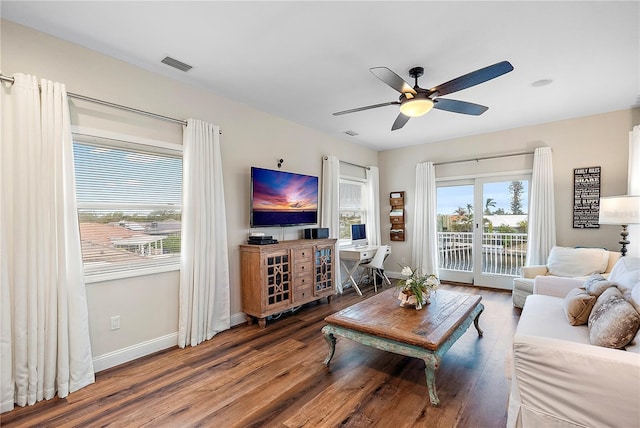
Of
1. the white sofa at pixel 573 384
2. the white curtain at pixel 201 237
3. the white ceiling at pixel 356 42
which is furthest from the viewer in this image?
the white curtain at pixel 201 237

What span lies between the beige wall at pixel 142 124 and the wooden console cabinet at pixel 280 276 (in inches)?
7.8

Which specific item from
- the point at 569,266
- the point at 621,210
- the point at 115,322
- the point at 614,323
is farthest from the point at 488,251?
the point at 115,322

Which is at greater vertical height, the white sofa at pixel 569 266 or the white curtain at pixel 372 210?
the white curtain at pixel 372 210

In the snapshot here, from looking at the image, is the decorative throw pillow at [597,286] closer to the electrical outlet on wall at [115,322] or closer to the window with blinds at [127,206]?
the window with blinds at [127,206]

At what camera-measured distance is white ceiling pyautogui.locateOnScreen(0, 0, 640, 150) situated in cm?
199

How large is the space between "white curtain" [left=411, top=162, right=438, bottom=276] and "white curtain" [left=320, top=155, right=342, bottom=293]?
5.64 feet

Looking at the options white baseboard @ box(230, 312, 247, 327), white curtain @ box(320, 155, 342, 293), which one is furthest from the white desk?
white baseboard @ box(230, 312, 247, 327)

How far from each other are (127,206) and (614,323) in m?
3.65

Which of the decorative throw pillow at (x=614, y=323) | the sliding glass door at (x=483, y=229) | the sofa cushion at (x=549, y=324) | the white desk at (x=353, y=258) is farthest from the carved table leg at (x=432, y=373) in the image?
the sliding glass door at (x=483, y=229)

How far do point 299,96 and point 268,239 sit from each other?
174 centimetres

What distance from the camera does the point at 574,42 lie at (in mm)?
2363

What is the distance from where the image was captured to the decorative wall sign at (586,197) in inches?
162

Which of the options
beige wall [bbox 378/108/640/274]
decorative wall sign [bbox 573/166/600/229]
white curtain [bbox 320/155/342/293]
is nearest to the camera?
beige wall [bbox 378/108/640/274]

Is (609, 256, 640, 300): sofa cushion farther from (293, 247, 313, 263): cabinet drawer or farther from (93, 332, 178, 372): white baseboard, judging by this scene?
(93, 332, 178, 372): white baseboard
